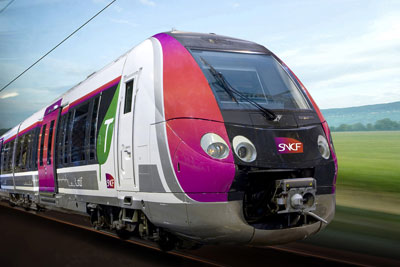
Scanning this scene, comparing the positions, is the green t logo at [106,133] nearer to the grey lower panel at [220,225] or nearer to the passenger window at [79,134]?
the passenger window at [79,134]

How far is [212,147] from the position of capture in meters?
4.56

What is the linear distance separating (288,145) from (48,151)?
263 inches

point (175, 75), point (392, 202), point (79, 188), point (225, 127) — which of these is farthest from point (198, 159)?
point (392, 202)

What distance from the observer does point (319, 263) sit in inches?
215

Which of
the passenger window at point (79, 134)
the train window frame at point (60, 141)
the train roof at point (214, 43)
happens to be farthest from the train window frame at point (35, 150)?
the train roof at point (214, 43)

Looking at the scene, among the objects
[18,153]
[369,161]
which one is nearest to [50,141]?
[18,153]

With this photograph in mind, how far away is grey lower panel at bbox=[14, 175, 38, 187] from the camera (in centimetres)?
1171

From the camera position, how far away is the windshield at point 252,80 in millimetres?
5059

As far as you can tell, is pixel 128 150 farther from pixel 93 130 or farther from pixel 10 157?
pixel 10 157

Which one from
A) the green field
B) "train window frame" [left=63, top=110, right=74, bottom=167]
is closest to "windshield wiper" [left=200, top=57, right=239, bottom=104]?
"train window frame" [left=63, top=110, right=74, bottom=167]

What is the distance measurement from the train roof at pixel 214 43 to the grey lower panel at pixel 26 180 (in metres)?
7.32

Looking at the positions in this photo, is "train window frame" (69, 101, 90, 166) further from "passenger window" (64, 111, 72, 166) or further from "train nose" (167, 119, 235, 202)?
"train nose" (167, 119, 235, 202)

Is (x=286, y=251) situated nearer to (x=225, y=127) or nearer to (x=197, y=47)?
(x=225, y=127)

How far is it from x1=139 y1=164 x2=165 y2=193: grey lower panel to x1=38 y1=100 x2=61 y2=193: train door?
4.61 meters
